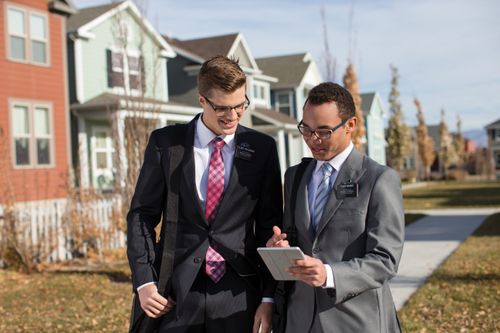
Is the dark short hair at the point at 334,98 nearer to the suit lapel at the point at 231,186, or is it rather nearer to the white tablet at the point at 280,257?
the suit lapel at the point at 231,186

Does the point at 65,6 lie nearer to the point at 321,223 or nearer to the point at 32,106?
the point at 32,106

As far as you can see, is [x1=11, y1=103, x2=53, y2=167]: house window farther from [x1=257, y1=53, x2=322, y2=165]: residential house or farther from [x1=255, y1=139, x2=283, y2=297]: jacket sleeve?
[x1=257, y1=53, x2=322, y2=165]: residential house

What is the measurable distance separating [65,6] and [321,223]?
19976 millimetres

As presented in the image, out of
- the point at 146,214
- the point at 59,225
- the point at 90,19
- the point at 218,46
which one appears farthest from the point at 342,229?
the point at 218,46

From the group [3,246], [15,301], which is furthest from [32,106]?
[15,301]

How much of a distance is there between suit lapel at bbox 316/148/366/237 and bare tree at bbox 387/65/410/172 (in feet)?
160

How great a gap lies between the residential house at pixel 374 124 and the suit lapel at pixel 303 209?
2052 inches

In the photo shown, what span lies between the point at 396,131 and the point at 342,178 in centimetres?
4950

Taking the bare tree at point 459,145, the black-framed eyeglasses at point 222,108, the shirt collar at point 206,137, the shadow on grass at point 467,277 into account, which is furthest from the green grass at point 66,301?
the bare tree at point 459,145

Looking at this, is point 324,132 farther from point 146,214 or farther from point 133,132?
point 133,132

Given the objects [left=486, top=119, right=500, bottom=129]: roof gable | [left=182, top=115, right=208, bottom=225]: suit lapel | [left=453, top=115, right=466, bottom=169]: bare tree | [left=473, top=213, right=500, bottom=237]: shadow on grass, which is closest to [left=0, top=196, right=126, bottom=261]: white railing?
[left=473, top=213, right=500, bottom=237]: shadow on grass

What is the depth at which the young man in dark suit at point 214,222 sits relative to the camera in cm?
318

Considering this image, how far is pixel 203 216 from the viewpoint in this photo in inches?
126

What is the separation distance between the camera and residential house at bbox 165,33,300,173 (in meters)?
29.8
